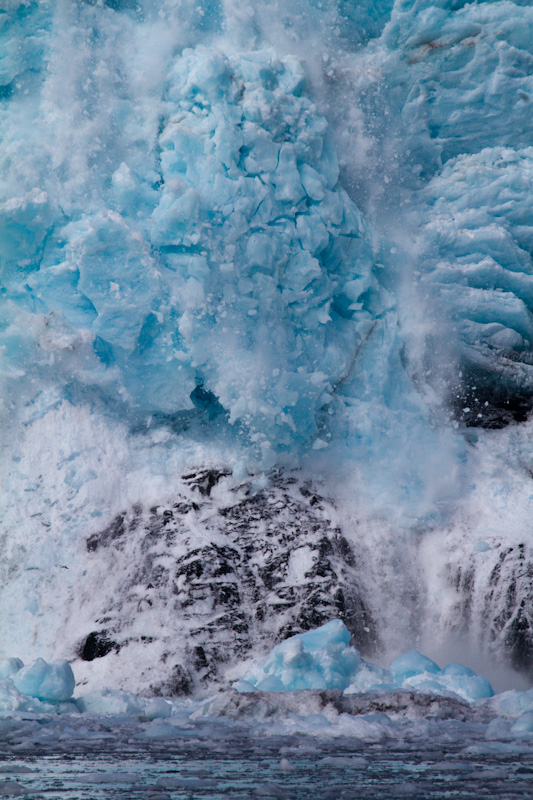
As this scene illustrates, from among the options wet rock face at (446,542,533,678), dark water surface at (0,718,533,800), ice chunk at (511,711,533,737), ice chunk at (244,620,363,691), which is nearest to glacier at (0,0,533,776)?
wet rock face at (446,542,533,678)

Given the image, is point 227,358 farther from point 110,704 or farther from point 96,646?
point 110,704

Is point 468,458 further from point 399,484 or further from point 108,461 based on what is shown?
point 108,461

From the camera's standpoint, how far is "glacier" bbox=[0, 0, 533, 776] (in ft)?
25.3

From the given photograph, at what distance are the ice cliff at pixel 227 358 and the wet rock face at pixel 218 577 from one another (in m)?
0.03

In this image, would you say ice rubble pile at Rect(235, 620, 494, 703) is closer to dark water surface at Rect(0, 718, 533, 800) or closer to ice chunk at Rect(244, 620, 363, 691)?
ice chunk at Rect(244, 620, 363, 691)

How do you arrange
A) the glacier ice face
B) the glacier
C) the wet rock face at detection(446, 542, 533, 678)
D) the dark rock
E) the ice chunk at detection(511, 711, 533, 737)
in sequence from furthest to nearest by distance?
the glacier ice face < the glacier < the wet rock face at detection(446, 542, 533, 678) < the dark rock < the ice chunk at detection(511, 711, 533, 737)

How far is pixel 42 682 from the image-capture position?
5.45 meters

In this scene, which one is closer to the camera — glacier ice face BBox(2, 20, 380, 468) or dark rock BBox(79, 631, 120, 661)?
dark rock BBox(79, 631, 120, 661)

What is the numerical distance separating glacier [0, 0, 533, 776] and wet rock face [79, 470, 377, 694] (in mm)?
28

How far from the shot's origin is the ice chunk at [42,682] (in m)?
5.43

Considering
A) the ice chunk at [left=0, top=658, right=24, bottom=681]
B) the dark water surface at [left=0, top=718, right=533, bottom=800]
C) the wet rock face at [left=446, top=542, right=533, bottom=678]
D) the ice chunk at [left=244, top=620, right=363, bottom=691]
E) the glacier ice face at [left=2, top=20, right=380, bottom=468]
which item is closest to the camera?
the dark water surface at [left=0, top=718, right=533, bottom=800]

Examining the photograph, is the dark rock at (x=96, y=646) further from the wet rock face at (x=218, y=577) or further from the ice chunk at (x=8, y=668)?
the ice chunk at (x=8, y=668)

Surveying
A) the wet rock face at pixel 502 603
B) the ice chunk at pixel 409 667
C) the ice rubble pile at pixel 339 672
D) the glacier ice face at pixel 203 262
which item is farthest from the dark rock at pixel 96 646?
the wet rock face at pixel 502 603

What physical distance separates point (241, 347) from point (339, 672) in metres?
3.68
